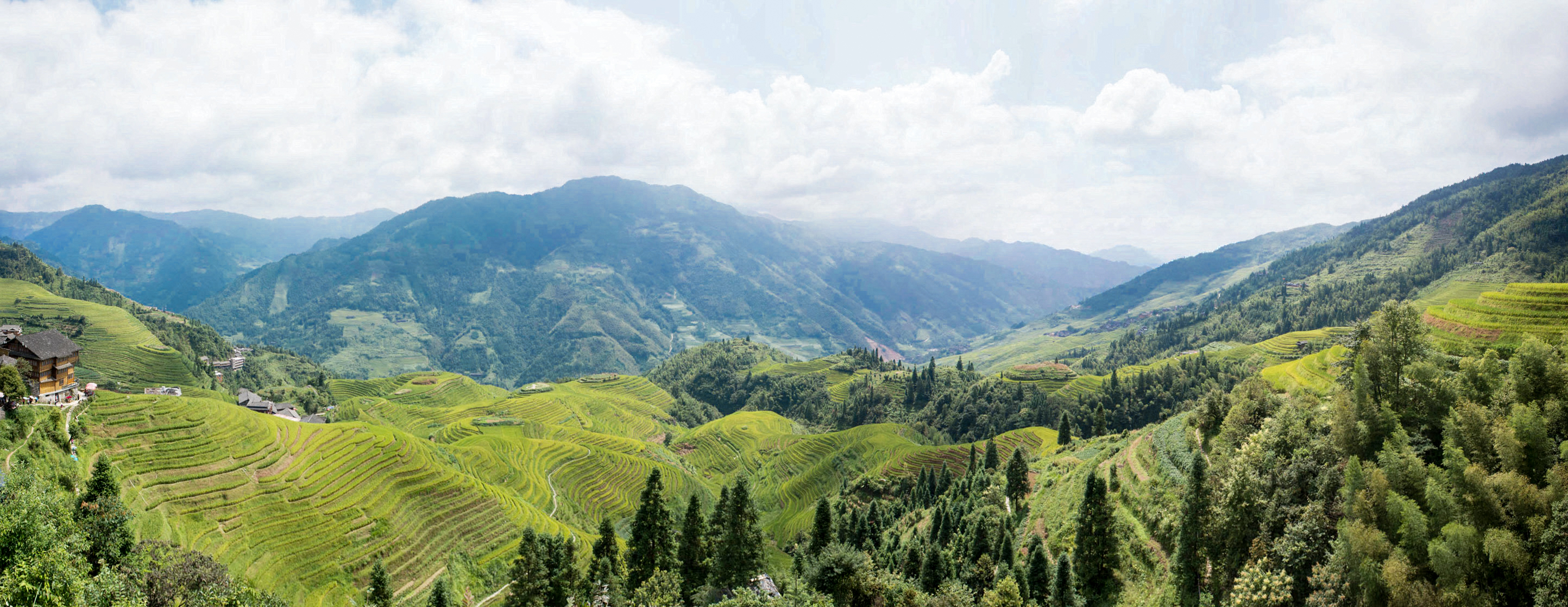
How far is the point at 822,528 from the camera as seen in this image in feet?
170

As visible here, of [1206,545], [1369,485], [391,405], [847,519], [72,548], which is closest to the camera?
[1369,485]

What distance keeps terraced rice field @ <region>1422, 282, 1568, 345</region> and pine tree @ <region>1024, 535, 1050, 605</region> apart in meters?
33.7

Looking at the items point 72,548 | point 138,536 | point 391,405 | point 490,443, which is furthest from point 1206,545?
point 391,405

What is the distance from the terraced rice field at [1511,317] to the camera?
3931 centimetres

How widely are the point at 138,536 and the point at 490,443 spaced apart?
70.6 metres

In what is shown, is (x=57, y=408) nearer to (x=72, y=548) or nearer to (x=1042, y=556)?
(x=72, y=548)

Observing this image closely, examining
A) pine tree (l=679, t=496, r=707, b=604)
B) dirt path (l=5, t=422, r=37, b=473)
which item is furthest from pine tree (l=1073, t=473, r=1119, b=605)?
dirt path (l=5, t=422, r=37, b=473)

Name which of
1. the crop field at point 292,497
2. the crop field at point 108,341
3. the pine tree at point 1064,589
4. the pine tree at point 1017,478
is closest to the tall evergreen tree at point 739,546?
the pine tree at point 1064,589

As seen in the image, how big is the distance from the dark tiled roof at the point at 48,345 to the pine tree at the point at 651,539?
53581 millimetres

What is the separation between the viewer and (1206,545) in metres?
39.5

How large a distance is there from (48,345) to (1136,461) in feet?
348

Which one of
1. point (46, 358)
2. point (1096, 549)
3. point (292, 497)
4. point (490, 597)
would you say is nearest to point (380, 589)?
point (490, 597)

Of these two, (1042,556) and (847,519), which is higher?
(1042,556)

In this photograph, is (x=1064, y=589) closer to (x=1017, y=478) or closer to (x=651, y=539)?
(x=1017, y=478)
